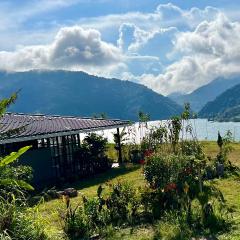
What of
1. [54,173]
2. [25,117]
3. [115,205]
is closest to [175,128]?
[54,173]

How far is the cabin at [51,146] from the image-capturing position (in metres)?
26.4

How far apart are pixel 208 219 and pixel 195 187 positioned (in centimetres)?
431

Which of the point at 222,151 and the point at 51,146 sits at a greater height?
the point at 51,146

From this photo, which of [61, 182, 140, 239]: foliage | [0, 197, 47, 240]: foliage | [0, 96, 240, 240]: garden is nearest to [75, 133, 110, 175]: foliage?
[0, 96, 240, 240]: garden

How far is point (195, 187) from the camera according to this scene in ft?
56.2

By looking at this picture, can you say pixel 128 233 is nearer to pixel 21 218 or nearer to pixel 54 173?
pixel 21 218

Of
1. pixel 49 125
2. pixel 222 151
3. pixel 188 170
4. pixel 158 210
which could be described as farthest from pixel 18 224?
pixel 49 125

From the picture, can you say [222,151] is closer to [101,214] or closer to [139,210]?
[139,210]

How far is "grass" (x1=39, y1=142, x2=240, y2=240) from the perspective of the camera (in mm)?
12094

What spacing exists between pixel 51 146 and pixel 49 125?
4.18 ft

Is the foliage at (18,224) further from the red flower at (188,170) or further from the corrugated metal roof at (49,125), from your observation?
the corrugated metal roof at (49,125)

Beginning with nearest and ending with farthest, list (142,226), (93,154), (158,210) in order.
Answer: (142,226), (158,210), (93,154)

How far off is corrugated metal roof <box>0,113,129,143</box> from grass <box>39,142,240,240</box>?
2903mm

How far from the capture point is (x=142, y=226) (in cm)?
1341
